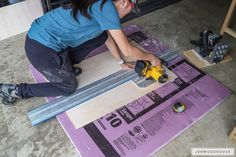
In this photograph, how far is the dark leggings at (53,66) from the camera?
54.7 inches

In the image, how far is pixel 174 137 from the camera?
4.42ft

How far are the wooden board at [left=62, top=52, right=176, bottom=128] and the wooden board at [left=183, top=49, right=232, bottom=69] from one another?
247mm

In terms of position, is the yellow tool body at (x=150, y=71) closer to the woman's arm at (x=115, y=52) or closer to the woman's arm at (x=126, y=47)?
the woman's arm at (x=126, y=47)

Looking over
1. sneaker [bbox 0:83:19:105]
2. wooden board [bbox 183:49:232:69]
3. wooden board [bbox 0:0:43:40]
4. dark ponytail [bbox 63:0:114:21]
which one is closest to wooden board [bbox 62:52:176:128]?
wooden board [bbox 183:49:232:69]

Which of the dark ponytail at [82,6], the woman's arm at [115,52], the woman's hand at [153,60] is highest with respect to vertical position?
the dark ponytail at [82,6]

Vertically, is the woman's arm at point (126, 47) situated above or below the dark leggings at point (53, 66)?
above

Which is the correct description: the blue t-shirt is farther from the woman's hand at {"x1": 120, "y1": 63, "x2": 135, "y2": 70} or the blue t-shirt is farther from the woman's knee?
the woman's hand at {"x1": 120, "y1": 63, "x2": 135, "y2": 70}

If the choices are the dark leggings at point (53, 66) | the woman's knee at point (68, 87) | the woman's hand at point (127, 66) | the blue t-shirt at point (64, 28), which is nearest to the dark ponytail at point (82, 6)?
the blue t-shirt at point (64, 28)

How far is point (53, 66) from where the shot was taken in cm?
141

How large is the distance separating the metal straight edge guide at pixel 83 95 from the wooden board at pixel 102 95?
0.10 ft

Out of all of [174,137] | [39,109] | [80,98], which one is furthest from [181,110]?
[39,109]

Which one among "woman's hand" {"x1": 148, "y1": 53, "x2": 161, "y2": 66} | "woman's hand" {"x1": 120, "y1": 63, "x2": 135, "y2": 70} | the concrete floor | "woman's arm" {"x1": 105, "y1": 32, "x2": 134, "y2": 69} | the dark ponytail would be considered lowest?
the concrete floor

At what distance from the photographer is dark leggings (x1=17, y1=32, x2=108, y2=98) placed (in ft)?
4.56

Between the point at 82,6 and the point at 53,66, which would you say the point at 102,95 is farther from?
the point at 82,6
